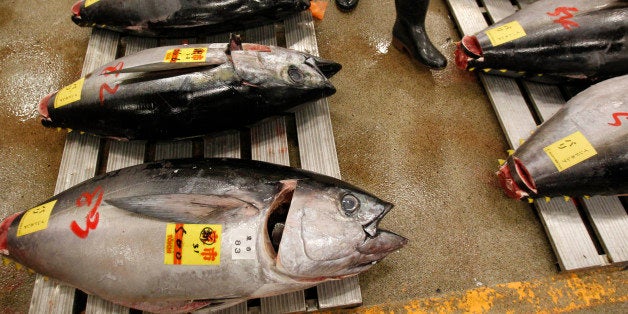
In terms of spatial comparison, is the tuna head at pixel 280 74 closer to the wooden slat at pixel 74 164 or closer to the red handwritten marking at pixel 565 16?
the wooden slat at pixel 74 164

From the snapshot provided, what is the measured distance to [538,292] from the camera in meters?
2.50

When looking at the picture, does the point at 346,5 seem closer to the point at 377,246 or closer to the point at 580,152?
the point at 580,152

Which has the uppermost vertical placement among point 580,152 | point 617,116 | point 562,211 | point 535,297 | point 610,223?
point 617,116

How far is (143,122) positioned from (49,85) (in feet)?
4.42

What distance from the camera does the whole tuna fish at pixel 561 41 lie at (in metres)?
2.63

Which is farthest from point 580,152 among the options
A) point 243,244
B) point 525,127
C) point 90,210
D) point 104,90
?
point 104,90

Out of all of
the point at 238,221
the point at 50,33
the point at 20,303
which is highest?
the point at 50,33

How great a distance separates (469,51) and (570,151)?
97cm

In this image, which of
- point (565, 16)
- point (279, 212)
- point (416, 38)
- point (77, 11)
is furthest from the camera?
point (416, 38)

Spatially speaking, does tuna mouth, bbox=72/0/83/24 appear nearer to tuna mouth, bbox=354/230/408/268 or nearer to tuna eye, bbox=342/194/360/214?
tuna eye, bbox=342/194/360/214

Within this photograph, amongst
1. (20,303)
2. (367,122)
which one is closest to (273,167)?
(367,122)

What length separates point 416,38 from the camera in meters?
3.04

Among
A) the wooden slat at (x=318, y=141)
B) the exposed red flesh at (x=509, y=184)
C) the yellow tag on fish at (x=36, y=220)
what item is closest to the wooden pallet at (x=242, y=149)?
the wooden slat at (x=318, y=141)

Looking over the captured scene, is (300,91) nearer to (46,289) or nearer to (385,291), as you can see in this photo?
(385,291)
